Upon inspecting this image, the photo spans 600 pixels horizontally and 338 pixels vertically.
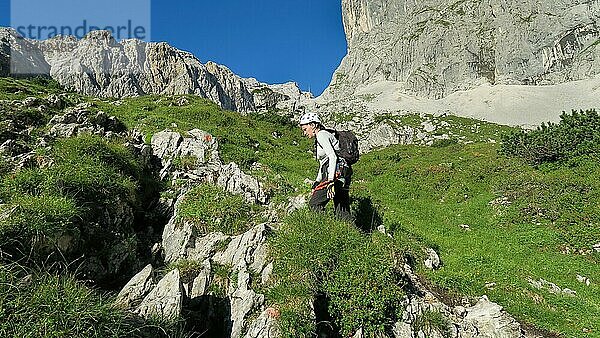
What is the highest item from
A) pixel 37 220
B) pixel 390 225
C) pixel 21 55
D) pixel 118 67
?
pixel 118 67

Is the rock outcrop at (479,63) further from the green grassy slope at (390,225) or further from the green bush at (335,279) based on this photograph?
the green bush at (335,279)

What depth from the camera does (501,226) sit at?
56.9 feet

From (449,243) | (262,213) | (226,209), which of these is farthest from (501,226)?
(226,209)

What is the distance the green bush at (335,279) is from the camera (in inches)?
283

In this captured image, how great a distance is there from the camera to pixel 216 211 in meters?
10.9

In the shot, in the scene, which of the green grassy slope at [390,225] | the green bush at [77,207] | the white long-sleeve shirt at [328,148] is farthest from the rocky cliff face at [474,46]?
the green bush at [77,207]

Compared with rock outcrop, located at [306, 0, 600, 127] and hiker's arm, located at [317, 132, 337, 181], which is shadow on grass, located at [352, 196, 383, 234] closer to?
hiker's arm, located at [317, 132, 337, 181]

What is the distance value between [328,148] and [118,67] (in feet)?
423

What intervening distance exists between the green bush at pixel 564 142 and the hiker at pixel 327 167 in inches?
864

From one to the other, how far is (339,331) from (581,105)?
126996 mm

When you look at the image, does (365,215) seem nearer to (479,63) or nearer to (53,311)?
(53,311)

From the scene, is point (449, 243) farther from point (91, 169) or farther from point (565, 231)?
point (91, 169)

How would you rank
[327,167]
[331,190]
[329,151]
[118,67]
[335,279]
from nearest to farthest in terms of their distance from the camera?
[335,279], [329,151], [331,190], [327,167], [118,67]

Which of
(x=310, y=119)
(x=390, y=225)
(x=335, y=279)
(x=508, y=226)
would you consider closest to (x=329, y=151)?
(x=310, y=119)
